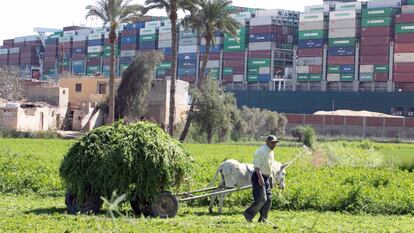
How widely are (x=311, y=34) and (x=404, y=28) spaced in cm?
1702

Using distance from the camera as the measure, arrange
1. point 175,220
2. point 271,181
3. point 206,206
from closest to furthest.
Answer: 1. point 175,220
2. point 271,181
3. point 206,206

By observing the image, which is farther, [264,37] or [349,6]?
[264,37]

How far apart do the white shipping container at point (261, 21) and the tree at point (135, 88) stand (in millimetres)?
48662

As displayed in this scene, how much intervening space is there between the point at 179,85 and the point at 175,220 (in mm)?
58409

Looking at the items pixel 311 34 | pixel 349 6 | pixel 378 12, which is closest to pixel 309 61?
pixel 311 34

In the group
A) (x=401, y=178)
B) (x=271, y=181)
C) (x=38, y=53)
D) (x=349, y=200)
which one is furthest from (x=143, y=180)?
(x=38, y=53)

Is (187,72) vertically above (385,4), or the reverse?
(385,4)

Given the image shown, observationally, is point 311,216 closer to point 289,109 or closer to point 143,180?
point 143,180

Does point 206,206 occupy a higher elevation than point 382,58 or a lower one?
lower

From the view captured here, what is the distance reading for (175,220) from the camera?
1228 centimetres

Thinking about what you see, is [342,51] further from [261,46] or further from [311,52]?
[261,46]

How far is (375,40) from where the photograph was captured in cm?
9831

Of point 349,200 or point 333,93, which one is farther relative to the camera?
point 333,93

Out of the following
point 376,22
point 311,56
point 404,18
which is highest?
point 404,18
